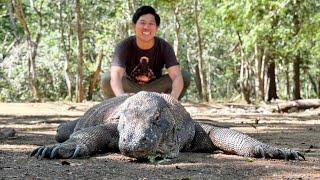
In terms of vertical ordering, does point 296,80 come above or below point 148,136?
below

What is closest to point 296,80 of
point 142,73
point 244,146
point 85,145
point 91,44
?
point 91,44

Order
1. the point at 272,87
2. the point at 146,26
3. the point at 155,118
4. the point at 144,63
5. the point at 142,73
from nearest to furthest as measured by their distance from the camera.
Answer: the point at 155,118, the point at 146,26, the point at 144,63, the point at 142,73, the point at 272,87

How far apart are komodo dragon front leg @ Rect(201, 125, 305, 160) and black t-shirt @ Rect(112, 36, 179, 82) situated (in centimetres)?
142

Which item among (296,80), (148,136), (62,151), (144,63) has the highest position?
(144,63)

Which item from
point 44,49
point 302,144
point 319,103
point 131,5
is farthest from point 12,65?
point 302,144

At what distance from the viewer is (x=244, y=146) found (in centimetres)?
313

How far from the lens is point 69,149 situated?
9.50 feet

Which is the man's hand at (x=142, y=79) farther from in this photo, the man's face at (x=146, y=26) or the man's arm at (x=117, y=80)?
the man's face at (x=146, y=26)

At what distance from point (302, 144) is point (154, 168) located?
1735 mm

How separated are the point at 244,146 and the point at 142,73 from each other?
2.04 meters

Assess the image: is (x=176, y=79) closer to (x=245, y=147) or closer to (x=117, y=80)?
(x=117, y=80)

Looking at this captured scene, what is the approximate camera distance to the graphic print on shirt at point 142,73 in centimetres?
494

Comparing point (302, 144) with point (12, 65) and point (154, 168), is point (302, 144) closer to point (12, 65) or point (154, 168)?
point (154, 168)

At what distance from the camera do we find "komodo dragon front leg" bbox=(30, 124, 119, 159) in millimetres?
2861
